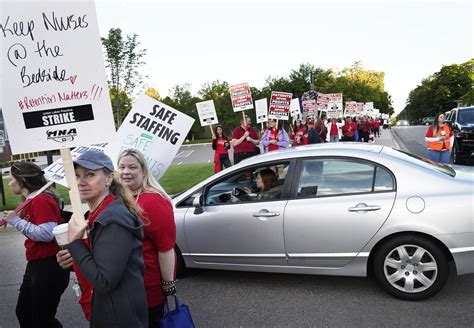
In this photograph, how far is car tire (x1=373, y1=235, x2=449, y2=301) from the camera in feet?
12.6

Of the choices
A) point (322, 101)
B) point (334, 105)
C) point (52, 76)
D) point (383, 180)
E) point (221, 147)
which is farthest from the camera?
point (334, 105)

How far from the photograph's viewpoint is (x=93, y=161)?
2.09 m

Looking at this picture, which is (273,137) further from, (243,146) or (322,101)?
(322,101)

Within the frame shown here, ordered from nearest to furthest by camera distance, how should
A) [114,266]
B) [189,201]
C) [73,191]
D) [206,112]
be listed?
[114,266]
[73,191]
[189,201]
[206,112]

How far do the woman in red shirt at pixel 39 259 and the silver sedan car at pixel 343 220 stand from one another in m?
1.82

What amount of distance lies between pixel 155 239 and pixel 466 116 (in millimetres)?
14528

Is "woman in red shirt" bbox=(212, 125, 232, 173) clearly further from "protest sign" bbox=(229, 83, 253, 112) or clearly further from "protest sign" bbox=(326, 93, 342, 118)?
"protest sign" bbox=(326, 93, 342, 118)

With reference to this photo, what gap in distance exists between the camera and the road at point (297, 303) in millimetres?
3675

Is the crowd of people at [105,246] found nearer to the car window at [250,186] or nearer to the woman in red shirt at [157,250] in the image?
the woman in red shirt at [157,250]

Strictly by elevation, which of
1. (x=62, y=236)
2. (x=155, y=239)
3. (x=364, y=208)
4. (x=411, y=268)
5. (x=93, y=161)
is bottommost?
(x=411, y=268)

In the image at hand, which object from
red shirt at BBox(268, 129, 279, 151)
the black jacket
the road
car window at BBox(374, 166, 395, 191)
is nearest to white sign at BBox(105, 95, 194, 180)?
Result: the road

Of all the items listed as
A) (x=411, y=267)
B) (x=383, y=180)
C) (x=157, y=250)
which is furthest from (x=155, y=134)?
(x=411, y=267)

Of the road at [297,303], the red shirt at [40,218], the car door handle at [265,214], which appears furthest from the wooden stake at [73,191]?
the car door handle at [265,214]

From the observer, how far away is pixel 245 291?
4461 millimetres
